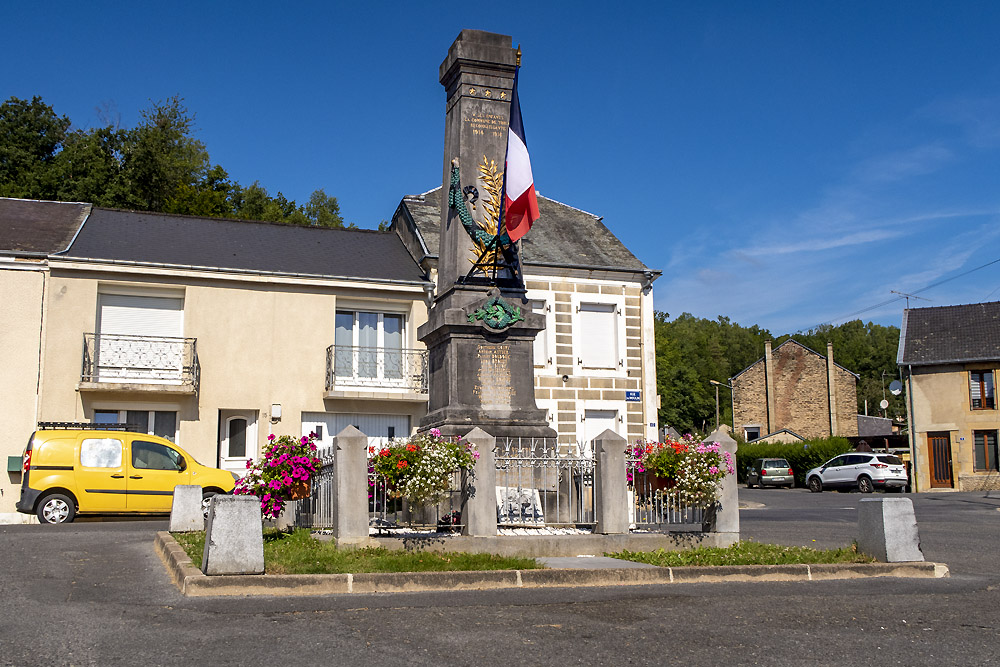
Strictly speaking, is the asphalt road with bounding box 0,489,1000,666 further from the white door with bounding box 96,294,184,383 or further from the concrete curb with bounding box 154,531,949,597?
the white door with bounding box 96,294,184,383

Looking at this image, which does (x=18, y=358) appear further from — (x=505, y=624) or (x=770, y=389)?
(x=770, y=389)

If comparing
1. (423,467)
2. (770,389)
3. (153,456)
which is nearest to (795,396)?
(770,389)

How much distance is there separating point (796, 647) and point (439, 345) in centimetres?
777

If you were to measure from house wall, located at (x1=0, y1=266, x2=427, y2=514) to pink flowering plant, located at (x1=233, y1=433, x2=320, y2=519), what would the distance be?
12769 mm

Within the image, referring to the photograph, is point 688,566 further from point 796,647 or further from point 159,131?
point 159,131

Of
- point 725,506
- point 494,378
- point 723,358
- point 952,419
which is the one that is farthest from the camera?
point 723,358

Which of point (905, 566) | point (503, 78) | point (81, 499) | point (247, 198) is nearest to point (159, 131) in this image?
point (247, 198)

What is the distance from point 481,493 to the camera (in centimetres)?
1022

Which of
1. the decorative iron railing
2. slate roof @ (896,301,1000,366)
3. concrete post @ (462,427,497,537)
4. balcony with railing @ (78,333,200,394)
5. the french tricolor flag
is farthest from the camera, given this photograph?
slate roof @ (896,301,1000,366)

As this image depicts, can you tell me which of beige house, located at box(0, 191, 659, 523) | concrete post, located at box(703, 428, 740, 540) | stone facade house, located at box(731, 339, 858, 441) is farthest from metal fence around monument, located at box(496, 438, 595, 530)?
stone facade house, located at box(731, 339, 858, 441)

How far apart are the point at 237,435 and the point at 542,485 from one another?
13551 mm

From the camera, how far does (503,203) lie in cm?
1338

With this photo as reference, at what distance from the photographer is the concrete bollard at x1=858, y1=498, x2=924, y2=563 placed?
10.2m

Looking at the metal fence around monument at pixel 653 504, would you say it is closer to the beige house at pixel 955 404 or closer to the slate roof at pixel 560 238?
the slate roof at pixel 560 238
